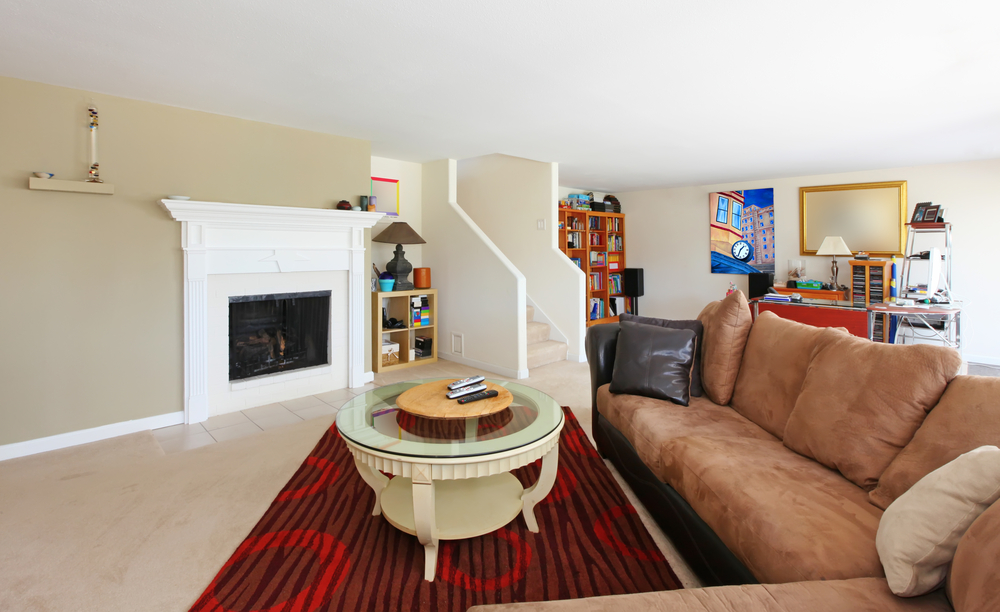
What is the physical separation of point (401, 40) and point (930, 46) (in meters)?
2.54

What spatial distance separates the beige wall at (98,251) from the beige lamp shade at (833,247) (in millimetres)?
5983

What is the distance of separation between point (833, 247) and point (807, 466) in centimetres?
497

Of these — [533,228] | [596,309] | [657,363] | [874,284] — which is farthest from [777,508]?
[596,309]

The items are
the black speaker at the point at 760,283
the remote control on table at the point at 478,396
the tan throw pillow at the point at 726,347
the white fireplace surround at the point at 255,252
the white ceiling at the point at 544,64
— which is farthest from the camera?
the black speaker at the point at 760,283

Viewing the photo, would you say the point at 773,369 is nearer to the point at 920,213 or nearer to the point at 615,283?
the point at 920,213

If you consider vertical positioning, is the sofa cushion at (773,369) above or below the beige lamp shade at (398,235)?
below

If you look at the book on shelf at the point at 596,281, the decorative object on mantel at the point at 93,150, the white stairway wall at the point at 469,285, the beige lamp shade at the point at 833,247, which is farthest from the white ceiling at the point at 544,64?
the book on shelf at the point at 596,281

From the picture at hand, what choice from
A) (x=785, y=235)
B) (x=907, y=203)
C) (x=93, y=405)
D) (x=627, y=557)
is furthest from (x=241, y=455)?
(x=907, y=203)

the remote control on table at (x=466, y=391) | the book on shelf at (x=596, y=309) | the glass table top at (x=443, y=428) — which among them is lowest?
the glass table top at (x=443, y=428)

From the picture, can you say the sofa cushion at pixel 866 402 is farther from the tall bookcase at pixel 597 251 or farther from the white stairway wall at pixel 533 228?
the tall bookcase at pixel 597 251

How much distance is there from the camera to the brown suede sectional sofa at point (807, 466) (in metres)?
1.07

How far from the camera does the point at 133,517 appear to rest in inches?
86.9

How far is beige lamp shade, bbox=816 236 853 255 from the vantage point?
5586 mm

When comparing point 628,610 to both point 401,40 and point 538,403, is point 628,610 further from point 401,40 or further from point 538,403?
point 401,40
